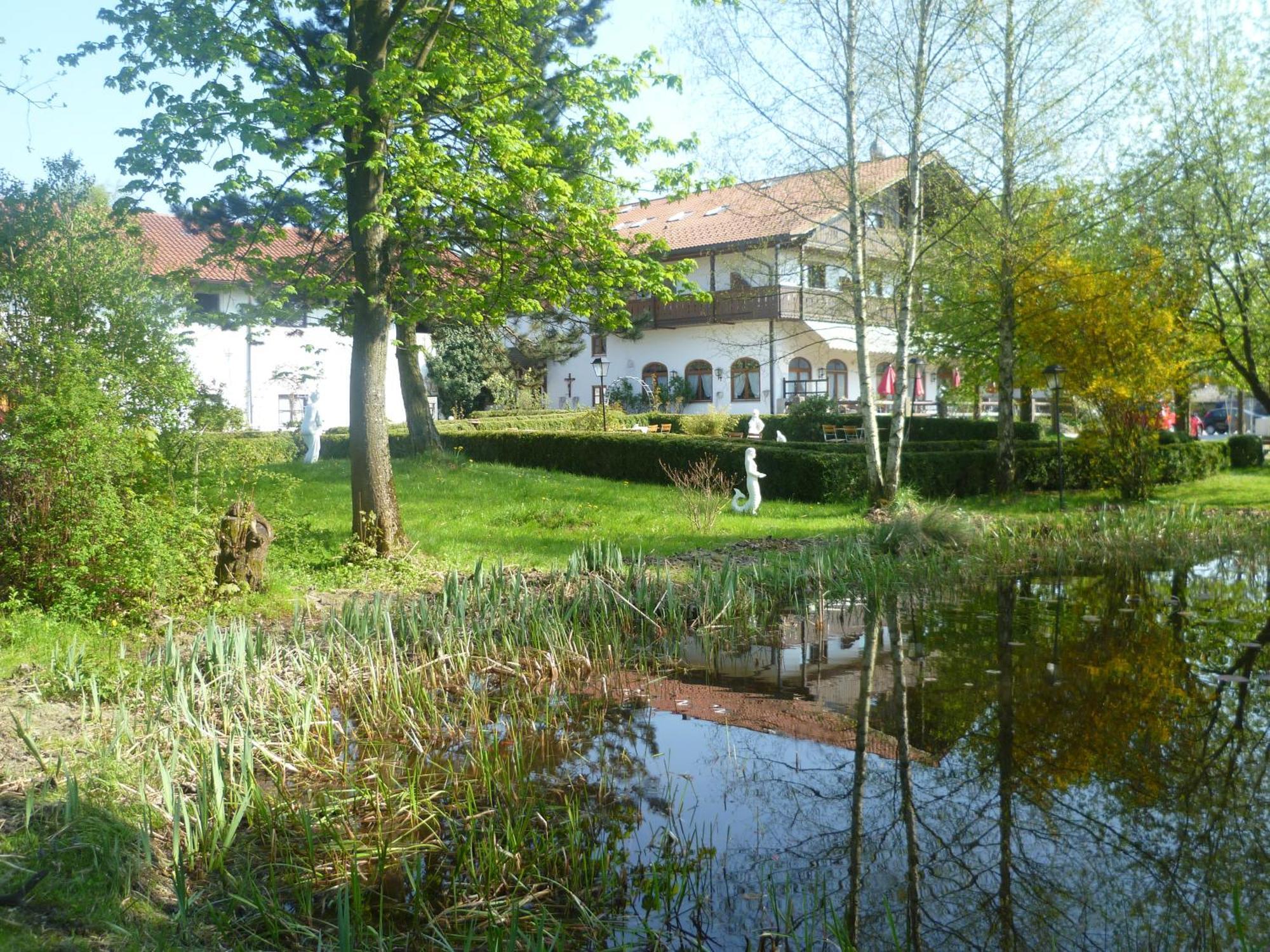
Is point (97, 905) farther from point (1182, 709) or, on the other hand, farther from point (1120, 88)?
point (1120, 88)

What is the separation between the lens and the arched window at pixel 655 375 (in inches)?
1515

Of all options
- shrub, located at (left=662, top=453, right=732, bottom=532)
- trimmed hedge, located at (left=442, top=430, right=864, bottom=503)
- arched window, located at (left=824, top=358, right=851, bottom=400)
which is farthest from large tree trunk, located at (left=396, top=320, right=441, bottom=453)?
arched window, located at (left=824, top=358, right=851, bottom=400)

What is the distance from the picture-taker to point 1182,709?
612cm

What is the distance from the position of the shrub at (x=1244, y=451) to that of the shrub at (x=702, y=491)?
570 inches

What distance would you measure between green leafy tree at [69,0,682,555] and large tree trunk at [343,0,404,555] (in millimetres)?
19

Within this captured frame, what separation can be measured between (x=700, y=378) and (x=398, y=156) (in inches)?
1124

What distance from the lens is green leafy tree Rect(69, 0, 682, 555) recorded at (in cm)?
883

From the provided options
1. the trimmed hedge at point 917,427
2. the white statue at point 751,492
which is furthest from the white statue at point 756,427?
the white statue at point 751,492

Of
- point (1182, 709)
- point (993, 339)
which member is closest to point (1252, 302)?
point (993, 339)

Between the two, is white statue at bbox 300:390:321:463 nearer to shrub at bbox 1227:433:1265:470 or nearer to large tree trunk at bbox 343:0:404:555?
large tree trunk at bbox 343:0:404:555

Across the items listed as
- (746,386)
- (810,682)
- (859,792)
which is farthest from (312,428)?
(746,386)

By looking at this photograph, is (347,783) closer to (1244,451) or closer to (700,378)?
(1244,451)

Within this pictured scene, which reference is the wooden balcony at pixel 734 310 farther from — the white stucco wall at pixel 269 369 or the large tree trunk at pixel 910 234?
the large tree trunk at pixel 910 234

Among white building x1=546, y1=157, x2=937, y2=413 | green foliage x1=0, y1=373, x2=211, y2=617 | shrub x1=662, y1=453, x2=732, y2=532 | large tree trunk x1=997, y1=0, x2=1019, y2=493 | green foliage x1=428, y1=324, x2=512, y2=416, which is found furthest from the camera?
green foliage x1=428, y1=324, x2=512, y2=416
